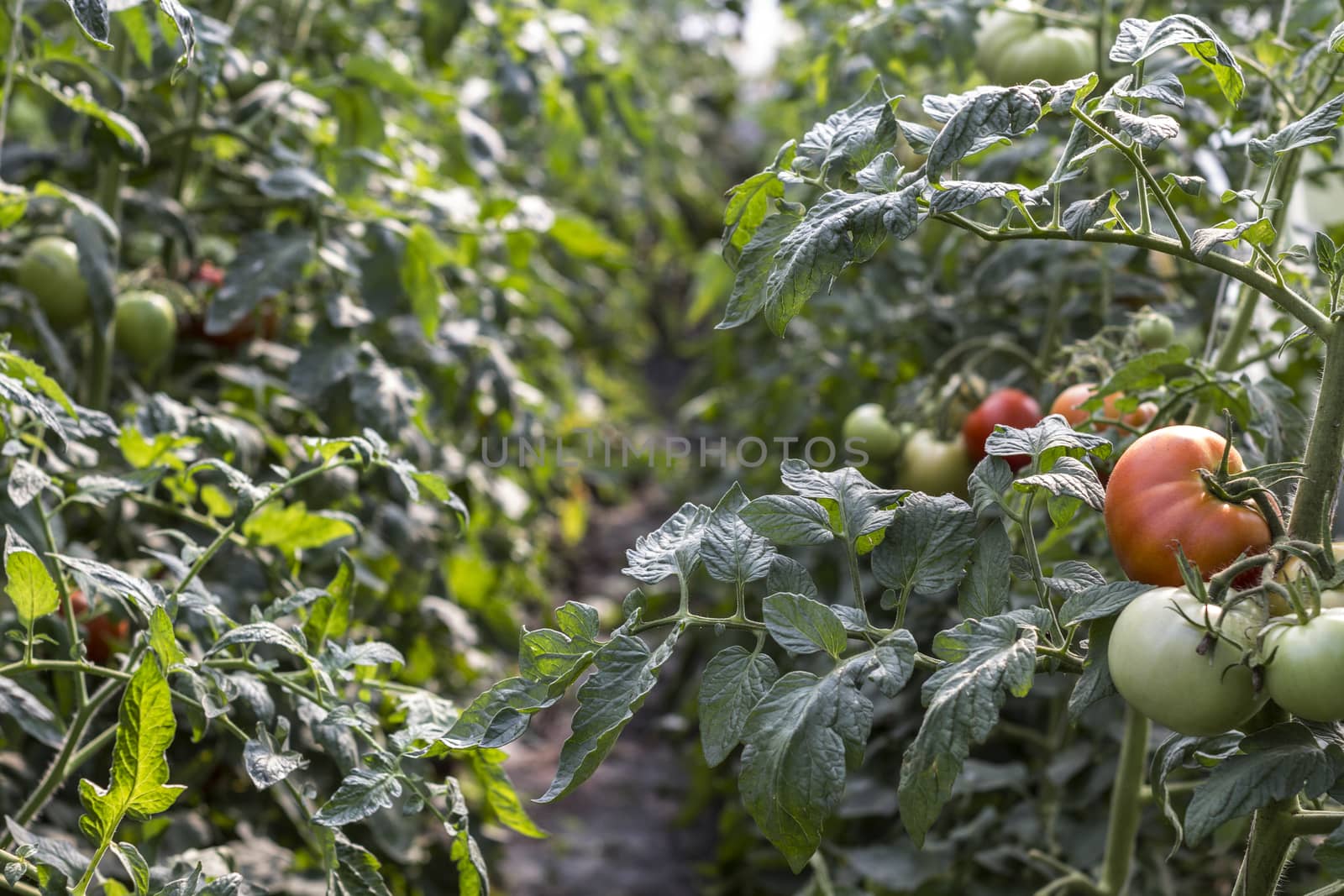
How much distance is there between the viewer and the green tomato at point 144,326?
1.23 meters

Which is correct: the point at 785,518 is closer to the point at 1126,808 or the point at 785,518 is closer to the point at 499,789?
the point at 499,789

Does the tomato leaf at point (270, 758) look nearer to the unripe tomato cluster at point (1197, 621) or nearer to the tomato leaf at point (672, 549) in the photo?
the tomato leaf at point (672, 549)

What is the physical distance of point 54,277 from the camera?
114 centimetres

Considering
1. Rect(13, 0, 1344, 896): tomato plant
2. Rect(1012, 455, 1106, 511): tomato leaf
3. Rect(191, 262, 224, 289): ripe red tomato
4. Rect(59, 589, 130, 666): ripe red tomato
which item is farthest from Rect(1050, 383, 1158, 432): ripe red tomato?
Rect(191, 262, 224, 289): ripe red tomato

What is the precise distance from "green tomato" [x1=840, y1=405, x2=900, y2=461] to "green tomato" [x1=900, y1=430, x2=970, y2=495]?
2.2 inches

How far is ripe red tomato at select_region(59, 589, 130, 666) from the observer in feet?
3.57

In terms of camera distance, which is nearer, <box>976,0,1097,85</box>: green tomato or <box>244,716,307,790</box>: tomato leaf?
<box>244,716,307,790</box>: tomato leaf

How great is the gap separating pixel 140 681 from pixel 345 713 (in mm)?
142

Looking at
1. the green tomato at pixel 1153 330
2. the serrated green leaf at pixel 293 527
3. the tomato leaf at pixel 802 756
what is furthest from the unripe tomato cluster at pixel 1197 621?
the serrated green leaf at pixel 293 527

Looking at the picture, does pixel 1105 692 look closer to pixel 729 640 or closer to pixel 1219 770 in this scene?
pixel 1219 770

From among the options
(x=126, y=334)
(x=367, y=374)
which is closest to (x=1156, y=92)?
(x=367, y=374)

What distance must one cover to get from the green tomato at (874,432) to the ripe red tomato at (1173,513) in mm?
528

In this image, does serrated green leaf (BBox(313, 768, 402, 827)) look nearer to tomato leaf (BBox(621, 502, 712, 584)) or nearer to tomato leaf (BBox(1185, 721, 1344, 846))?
tomato leaf (BBox(621, 502, 712, 584))

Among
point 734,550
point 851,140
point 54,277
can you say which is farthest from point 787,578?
point 54,277
